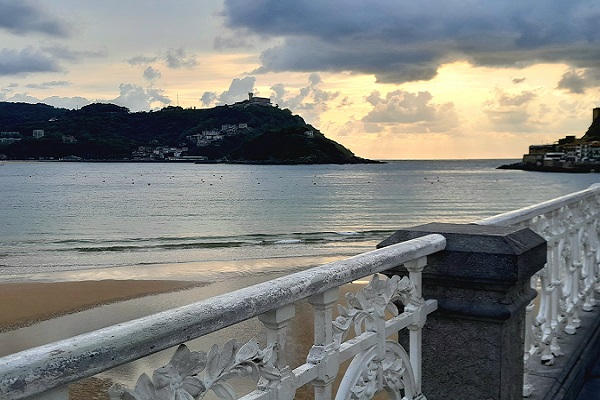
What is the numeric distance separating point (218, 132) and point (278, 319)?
198 m

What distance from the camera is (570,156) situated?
6107 inches

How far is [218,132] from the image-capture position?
7751 inches

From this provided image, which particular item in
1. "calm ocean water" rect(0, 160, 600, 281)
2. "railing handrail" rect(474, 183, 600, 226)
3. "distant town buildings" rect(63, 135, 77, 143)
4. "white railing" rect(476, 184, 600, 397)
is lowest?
"calm ocean water" rect(0, 160, 600, 281)

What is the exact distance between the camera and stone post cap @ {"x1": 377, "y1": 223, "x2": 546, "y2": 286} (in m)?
2.60

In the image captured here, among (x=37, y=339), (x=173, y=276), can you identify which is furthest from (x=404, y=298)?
(x=173, y=276)

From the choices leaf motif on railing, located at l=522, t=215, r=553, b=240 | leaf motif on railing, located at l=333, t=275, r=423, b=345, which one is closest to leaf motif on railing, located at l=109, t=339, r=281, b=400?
leaf motif on railing, located at l=333, t=275, r=423, b=345

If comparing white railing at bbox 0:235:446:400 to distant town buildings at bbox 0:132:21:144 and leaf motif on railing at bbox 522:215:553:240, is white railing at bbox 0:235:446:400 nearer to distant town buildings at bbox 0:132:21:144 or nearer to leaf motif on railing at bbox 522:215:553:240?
leaf motif on railing at bbox 522:215:553:240

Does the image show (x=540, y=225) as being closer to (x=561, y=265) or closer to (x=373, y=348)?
(x=561, y=265)

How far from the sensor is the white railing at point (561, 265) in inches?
147

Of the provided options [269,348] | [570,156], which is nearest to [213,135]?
[570,156]

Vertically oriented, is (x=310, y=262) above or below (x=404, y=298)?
below

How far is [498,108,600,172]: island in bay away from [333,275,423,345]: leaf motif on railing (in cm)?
15108

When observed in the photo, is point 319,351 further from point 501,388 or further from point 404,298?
point 501,388

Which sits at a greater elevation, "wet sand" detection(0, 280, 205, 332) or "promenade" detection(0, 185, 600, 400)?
"promenade" detection(0, 185, 600, 400)
